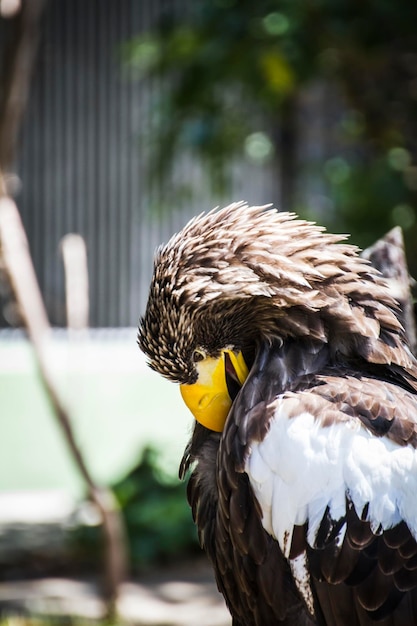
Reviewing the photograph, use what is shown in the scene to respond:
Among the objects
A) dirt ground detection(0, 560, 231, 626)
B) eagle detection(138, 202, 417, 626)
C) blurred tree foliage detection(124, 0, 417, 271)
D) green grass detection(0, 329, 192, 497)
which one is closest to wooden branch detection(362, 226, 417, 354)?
eagle detection(138, 202, 417, 626)

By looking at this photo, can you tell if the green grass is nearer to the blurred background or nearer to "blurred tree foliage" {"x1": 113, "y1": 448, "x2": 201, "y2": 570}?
the blurred background

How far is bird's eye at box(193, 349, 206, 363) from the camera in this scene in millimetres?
1919

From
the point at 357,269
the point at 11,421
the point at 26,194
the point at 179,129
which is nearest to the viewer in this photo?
the point at 357,269

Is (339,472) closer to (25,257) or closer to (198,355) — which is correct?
(198,355)

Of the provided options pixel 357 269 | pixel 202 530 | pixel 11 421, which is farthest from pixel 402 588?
pixel 11 421

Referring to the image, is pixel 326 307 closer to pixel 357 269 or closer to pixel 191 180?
pixel 357 269

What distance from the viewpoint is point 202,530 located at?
204cm

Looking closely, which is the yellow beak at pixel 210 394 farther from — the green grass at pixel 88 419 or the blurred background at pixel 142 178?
the green grass at pixel 88 419

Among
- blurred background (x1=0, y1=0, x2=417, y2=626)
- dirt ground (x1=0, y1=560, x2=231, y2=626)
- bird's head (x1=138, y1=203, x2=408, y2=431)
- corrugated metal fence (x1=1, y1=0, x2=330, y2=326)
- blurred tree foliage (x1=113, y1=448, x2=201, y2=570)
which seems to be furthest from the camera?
corrugated metal fence (x1=1, y1=0, x2=330, y2=326)

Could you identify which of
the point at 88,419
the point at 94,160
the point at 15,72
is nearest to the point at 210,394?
the point at 15,72

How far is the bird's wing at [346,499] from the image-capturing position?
174cm

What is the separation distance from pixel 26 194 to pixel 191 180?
1.65 metres

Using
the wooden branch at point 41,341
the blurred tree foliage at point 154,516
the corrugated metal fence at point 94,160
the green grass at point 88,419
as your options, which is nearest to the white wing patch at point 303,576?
the wooden branch at point 41,341

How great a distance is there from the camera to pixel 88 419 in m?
6.57
